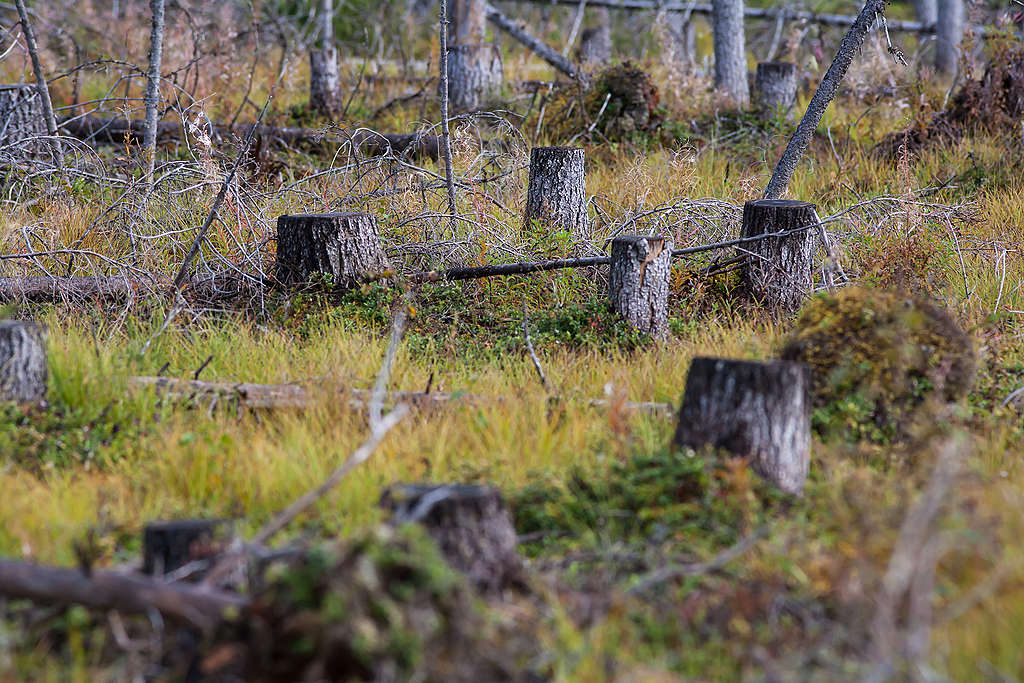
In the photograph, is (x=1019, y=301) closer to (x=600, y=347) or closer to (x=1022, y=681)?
(x=600, y=347)

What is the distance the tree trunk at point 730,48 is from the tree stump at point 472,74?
104 inches

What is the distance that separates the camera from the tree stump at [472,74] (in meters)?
10.2

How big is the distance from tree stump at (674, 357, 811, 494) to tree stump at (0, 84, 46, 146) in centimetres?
685

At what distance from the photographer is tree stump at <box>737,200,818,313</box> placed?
5.70 m

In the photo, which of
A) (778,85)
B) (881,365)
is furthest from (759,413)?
(778,85)

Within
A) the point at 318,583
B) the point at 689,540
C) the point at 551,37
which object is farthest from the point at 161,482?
the point at 551,37

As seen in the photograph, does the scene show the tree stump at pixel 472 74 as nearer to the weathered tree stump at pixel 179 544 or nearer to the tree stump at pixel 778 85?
the tree stump at pixel 778 85

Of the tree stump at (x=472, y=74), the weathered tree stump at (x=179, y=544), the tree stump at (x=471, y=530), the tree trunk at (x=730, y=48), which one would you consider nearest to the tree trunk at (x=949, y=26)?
the tree trunk at (x=730, y=48)

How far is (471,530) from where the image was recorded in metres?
2.66

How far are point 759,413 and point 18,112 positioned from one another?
726 cm

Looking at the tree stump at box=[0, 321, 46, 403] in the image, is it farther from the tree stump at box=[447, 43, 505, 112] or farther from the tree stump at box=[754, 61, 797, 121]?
the tree stump at box=[754, 61, 797, 121]

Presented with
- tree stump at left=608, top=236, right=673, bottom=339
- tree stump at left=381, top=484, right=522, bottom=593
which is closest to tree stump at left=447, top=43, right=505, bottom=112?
tree stump at left=608, top=236, right=673, bottom=339

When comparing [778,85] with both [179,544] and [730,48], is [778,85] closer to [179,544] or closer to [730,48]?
[730,48]

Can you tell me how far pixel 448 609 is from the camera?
2291 millimetres
